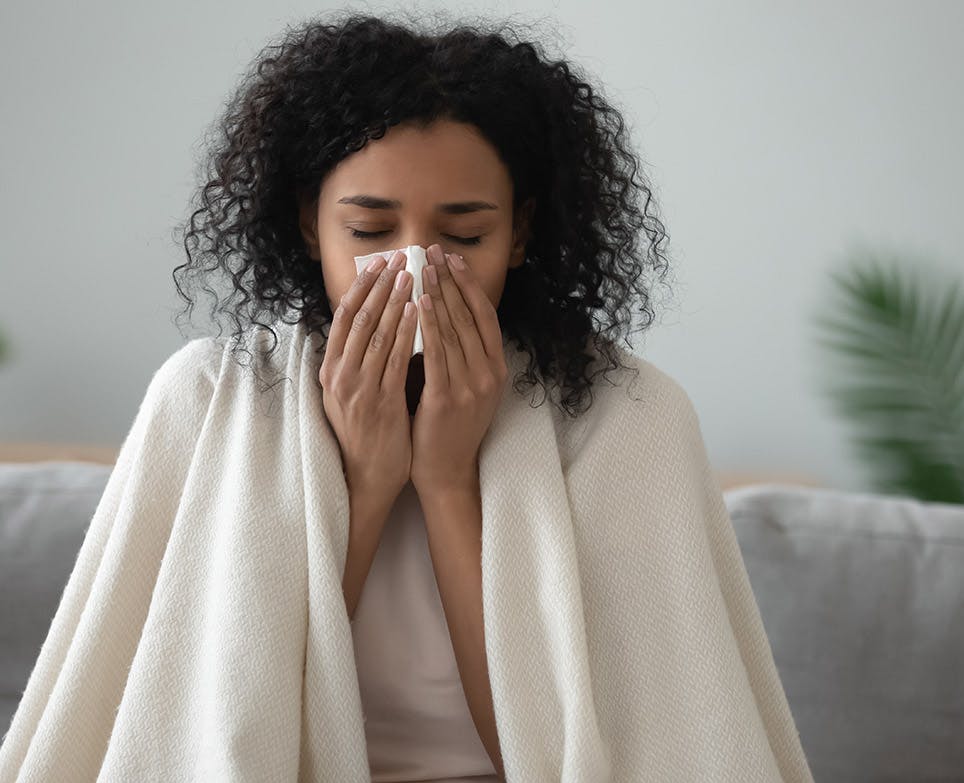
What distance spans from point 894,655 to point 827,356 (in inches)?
35.1

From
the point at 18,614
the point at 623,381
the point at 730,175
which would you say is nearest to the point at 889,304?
the point at 730,175

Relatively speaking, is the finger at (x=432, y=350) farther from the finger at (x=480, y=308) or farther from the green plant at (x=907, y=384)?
the green plant at (x=907, y=384)

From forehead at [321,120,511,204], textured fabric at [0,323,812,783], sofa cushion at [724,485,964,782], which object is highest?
forehead at [321,120,511,204]

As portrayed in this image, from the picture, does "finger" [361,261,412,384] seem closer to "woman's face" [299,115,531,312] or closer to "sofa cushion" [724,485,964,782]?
"woman's face" [299,115,531,312]

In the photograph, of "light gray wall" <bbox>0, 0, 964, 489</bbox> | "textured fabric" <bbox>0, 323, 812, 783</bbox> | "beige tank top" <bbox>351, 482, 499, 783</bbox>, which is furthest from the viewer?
"light gray wall" <bbox>0, 0, 964, 489</bbox>

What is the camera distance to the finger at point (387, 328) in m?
1.14

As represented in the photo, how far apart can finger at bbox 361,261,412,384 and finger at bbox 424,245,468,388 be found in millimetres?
21

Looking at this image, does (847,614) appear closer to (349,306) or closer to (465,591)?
(465,591)

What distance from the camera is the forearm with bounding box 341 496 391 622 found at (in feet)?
3.97

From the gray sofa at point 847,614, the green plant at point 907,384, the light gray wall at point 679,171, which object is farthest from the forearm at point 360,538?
the green plant at point 907,384

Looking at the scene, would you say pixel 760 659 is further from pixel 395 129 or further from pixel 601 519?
pixel 395 129

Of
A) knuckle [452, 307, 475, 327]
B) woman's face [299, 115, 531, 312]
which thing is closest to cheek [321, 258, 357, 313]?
woman's face [299, 115, 531, 312]

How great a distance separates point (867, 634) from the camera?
5.51 ft

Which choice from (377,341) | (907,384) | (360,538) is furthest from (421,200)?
(907,384)
